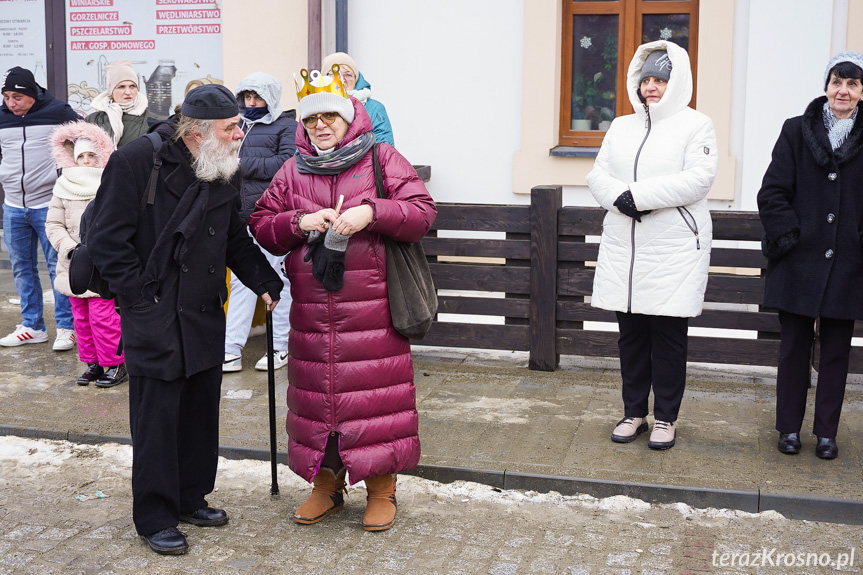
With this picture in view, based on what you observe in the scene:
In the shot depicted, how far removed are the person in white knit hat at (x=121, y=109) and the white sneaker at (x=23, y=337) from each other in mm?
1731

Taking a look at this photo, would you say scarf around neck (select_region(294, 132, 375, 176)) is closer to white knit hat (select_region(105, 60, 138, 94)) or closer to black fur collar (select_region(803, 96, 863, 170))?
black fur collar (select_region(803, 96, 863, 170))

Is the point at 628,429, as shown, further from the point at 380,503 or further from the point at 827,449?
the point at 380,503

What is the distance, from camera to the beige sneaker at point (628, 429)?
5652 millimetres

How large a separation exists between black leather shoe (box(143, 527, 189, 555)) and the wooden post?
3.36 meters

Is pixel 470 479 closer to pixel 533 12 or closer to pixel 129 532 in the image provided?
pixel 129 532

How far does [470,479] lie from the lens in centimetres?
524

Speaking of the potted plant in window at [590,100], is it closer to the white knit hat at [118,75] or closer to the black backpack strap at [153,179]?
the white knit hat at [118,75]

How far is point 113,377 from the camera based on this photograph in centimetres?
700

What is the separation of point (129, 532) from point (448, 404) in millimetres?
2347

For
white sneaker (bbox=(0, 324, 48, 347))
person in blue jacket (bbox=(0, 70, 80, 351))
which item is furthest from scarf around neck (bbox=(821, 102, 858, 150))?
white sneaker (bbox=(0, 324, 48, 347))

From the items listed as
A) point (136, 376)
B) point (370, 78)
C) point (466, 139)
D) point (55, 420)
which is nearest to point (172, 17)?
point (370, 78)

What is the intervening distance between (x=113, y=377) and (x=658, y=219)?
3816 millimetres

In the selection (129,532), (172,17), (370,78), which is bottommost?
(129,532)

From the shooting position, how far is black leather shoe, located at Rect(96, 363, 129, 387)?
6.94 meters
